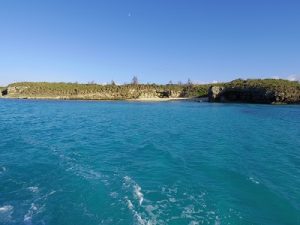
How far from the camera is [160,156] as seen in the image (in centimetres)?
2991

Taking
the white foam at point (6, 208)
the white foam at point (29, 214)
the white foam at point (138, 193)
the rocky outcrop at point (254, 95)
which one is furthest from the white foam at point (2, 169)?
the rocky outcrop at point (254, 95)

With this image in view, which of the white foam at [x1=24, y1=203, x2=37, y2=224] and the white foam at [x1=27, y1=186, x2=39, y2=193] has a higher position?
the white foam at [x1=27, y1=186, x2=39, y2=193]

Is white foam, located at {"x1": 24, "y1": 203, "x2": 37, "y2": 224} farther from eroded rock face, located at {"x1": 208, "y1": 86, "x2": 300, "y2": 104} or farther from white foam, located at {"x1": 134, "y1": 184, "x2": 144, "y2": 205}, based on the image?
eroded rock face, located at {"x1": 208, "y1": 86, "x2": 300, "y2": 104}

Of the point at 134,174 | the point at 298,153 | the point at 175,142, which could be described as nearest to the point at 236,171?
the point at 134,174

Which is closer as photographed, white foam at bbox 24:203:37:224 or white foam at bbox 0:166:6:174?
white foam at bbox 24:203:37:224

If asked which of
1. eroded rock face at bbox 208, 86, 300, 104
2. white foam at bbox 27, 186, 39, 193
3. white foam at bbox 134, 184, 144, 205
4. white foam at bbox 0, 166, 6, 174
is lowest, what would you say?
white foam at bbox 27, 186, 39, 193

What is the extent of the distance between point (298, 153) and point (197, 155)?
961cm

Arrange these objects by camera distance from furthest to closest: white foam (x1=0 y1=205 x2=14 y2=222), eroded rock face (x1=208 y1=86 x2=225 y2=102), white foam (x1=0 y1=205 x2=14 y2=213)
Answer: eroded rock face (x1=208 y1=86 x2=225 y2=102) → white foam (x1=0 y1=205 x2=14 y2=213) → white foam (x1=0 y1=205 x2=14 y2=222)

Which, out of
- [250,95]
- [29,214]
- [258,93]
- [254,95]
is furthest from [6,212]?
[250,95]

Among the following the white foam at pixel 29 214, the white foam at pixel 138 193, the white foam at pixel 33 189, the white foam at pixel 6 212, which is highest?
the white foam at pixel 138 193

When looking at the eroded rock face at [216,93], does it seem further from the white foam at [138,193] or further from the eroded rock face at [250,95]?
the white foam at [138,193]

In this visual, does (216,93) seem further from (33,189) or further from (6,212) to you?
(6,212)

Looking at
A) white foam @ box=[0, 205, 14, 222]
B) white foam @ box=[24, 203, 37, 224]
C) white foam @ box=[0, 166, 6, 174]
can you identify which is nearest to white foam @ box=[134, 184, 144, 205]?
white foam @ box=[24, 203, 37, 224]

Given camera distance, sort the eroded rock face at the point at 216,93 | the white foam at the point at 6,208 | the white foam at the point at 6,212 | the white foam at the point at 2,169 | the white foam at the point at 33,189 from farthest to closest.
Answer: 1. the eroded rock face at the point at 216,93
2. the white foam at the point at 2,169
3. the white foam at the point at 33,189
4. the white foam at the point at 6,208
5. the white foam at the point at 6,212
